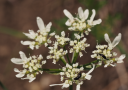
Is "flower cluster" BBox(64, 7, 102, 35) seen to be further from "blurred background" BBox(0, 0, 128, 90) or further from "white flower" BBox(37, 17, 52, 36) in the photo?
"blurred background" BBox(0, 0, 128, 90)

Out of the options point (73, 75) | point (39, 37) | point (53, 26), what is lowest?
point (73, 75)

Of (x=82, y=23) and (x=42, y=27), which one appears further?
(x=42, y=27)

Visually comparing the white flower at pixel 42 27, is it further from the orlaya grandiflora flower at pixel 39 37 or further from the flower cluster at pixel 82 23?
the flower cluster at pixel 82 23

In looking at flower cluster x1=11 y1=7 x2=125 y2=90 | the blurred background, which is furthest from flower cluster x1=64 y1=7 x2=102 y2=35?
the blurred background

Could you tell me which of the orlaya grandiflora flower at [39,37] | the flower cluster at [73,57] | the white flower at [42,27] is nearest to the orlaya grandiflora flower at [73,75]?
the flower cluster at [73,57]

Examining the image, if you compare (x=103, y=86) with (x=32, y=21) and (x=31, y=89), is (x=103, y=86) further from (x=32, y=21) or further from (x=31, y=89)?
(x=32, y=21)

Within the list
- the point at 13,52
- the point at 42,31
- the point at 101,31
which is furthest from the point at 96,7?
the point at 13,52

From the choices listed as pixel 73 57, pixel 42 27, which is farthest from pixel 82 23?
pixel 42 27

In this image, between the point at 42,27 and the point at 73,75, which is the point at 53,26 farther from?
the point at 73,75
